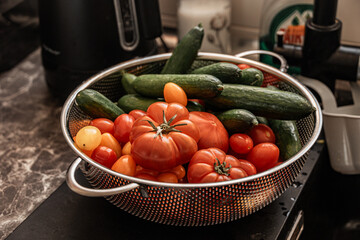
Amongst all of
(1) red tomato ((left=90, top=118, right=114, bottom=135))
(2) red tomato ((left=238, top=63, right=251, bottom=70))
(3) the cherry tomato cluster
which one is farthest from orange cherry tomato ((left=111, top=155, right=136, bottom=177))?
(2) red tomato ((left=238, top=63, right=251, bottom=70))

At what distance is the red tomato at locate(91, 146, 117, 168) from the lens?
708mm

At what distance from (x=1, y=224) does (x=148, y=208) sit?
28 centimetres

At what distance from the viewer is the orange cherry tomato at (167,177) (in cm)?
65

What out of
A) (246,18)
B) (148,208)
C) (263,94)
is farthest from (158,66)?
(246,18)

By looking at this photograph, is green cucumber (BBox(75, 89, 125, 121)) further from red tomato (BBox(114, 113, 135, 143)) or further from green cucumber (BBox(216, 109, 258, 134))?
green cucumber (BBox(216, 109, 258, 134))

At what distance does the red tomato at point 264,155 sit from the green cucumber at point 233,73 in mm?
146

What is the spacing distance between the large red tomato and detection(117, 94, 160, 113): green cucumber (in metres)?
0.13

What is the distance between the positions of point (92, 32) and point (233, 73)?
1.04 ft

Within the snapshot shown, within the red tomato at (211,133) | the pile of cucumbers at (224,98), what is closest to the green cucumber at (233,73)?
the pile of cucumbers at (224,98)

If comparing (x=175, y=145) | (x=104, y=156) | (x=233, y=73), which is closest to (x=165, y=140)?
(x=175, y=145)

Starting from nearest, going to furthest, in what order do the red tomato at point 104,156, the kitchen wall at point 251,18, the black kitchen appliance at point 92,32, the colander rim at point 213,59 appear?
the colander rim at point 213,59 → the red tomato at point 104,156 → the black kitchen appliance at point 92,32 → the kitchen wall at point 251,18

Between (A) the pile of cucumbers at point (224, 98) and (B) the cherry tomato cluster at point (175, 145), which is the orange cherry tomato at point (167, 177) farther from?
(A) the pile of cucumbers at point (224, 98)

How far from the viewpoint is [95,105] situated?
2.58 ft

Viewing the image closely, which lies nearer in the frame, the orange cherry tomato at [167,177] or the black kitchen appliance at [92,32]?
the orange cherry tomato at [167,177]
